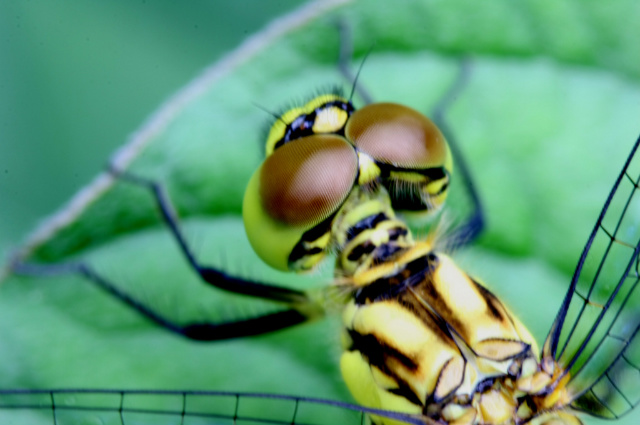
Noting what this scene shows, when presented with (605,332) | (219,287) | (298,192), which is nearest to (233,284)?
(219,287)

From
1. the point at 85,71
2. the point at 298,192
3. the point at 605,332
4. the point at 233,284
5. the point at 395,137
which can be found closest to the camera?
the point at 298,192

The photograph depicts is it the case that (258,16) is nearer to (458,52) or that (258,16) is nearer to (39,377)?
(458,52)

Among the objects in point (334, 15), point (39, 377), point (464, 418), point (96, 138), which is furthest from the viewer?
point (96, 138)

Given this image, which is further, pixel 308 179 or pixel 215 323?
pixel 215 323

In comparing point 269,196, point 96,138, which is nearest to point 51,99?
point 96,138

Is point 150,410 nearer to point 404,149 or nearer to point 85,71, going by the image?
point 404,149

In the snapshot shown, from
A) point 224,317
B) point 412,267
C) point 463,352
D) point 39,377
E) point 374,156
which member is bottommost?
point 39,377
